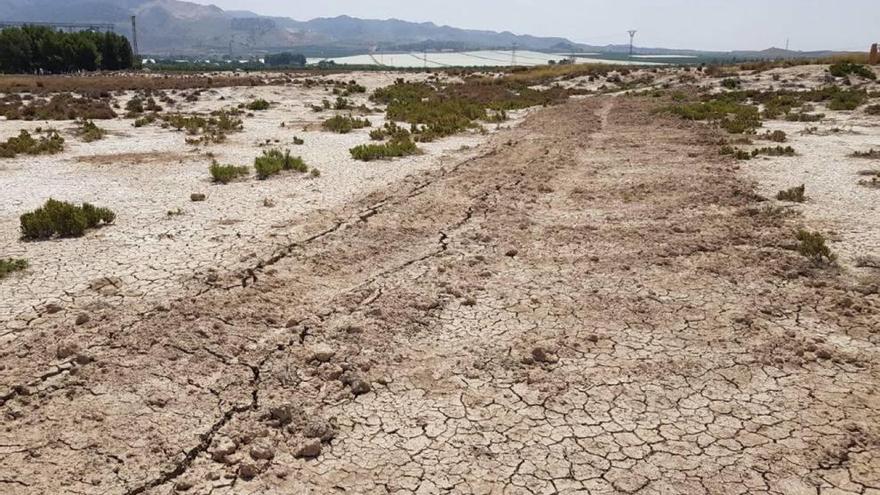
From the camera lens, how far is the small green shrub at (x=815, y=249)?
8222mm

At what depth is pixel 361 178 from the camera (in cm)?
1385

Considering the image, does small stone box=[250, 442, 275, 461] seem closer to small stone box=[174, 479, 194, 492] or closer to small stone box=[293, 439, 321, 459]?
small stone box=[293, 439, 321, 459]

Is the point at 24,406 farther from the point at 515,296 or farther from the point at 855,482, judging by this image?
the point at 855,482

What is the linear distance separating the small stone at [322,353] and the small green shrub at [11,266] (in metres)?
4.57

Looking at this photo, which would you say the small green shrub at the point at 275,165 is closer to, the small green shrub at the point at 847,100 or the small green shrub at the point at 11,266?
the small green shrub at the point at 11,266

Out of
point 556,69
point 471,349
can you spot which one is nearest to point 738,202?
point 471,349

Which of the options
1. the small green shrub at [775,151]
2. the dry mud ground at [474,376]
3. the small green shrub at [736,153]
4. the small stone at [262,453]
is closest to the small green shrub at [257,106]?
the small green shrub at [736,153]

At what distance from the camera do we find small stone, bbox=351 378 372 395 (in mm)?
5531

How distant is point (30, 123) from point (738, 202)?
24.6 metres

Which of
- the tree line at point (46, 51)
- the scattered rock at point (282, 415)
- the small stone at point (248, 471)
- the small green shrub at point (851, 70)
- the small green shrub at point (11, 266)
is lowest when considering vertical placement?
the small stone at point (248, 471)

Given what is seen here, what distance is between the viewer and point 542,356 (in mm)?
6051

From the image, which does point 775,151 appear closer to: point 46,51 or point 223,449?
point 223,449

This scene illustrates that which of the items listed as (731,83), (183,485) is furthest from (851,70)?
(183,485)

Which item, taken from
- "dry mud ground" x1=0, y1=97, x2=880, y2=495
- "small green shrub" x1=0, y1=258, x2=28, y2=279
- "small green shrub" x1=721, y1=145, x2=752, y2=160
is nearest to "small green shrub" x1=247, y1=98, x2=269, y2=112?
"small green shrub" x1=721, y1=145, x2=752, y2=160
